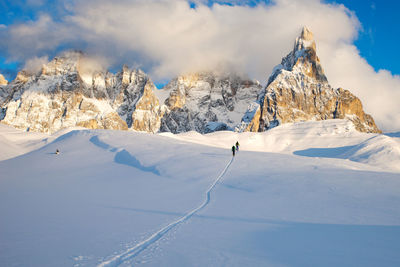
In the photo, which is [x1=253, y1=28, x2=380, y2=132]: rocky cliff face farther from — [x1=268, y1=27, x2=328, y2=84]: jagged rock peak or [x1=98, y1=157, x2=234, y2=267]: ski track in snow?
[x1=98, y1=157, x2=234, y2=267]: ski track in snow

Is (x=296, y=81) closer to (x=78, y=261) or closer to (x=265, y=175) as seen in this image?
(x=265, y=175)

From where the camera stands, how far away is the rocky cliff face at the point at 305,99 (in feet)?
540

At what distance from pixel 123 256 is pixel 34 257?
1.90 m

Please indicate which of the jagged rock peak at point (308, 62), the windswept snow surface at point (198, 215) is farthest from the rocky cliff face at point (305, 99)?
the windswept snow surface at point (198, 215)

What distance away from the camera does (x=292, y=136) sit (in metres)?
82.7

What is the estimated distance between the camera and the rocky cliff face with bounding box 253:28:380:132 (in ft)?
540

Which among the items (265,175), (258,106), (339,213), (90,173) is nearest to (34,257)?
(339,213)

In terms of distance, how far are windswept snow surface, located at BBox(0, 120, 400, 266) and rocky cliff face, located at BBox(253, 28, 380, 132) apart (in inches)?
5885

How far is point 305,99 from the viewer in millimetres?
174250

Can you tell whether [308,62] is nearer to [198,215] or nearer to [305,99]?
[305,99]

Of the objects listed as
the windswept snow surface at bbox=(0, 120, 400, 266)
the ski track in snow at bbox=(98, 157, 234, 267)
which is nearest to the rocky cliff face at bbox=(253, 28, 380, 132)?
the windswept snow surface at bbox=(0, 120, 400, 266)

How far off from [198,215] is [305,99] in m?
185

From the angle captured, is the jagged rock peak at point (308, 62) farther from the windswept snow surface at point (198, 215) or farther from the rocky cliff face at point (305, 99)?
the windswept snow surface at point (198, 215)

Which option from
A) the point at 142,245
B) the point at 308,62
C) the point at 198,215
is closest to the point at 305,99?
the point at 308,62
